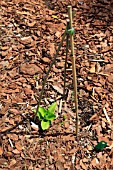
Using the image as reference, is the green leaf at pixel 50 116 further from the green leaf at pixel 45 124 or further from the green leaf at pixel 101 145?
the green leaf at pixel 101 145

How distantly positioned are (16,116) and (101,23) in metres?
1.31

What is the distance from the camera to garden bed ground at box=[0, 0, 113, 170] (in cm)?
231

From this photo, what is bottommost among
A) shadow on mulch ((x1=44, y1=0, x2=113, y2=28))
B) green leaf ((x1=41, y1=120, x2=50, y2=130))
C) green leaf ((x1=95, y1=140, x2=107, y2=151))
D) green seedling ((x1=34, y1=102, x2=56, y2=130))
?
green leaf ((x1=95, y1=140, x2=107, y2=151))

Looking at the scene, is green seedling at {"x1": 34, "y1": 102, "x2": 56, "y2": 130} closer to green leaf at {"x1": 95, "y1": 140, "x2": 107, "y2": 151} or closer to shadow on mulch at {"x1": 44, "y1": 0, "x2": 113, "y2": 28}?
green leaf at {"x1": 95, "y1": 140, "x2": 107, "y2": 151}

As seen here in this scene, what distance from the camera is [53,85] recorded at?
265 cm

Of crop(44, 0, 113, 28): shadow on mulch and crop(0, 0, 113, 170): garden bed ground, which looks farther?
crop(44, 0, 113, 28): shadow on mulch

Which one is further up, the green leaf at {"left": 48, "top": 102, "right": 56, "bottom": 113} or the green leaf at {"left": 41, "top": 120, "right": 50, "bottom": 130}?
the green leaf at {"left": 48, "top": 102, "right": 56, "bottom": 113}

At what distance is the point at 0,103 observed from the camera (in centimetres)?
252

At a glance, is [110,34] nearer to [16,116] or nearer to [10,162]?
Answer: [16,116]

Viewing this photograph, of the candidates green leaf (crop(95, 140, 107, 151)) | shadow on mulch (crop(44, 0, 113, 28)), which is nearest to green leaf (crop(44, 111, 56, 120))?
green leaf (crop(95, 140, 107, 151))

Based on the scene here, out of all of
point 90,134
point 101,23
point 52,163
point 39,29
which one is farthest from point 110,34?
point 52,163

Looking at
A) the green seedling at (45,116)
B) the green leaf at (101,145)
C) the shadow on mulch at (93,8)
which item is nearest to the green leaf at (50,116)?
the green seedling at (45,116)

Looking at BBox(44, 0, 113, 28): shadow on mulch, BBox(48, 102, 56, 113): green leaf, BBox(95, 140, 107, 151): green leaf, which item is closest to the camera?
BBox(95, 140, 107, 151): green leaf

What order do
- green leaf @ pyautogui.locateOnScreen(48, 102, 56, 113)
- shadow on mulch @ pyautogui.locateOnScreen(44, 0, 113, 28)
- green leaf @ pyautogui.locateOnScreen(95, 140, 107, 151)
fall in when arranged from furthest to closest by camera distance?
shadow on mulch @ pyautogui.locateOnScreen(44, 0, 113, 28) < green leaf @ pyautogui.locateOnScreen(48, 102, 56, 113) < green leaf @ pyautogui.locateOnScreen(95, 140, 107, 151)
